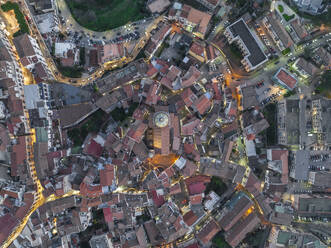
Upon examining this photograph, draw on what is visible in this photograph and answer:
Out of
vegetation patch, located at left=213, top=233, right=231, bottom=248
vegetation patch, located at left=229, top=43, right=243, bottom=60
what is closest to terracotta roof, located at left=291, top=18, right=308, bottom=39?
vegetation patch, located at left=229, top=43, right=243, bottom=60

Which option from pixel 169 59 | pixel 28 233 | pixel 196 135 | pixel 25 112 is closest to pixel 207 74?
pixel 169 59

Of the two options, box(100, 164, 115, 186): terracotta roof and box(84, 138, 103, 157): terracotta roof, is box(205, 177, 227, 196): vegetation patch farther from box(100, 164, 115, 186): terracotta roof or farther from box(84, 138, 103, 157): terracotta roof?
box(84, 138, 103, 157): terracotta roof

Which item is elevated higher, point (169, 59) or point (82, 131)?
point (169, 59)

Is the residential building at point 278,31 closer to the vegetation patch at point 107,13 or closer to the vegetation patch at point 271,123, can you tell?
the vegetation patch at point 271,123

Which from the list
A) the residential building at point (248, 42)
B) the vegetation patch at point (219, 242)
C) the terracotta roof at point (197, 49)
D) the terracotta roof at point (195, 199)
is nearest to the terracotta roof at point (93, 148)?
the terracotta roof at point (195, 199)

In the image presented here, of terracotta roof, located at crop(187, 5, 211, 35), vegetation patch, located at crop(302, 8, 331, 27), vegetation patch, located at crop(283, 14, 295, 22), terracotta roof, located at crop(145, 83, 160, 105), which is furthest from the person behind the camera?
vegetation patch, located at crop(283, 14, 295, 22)

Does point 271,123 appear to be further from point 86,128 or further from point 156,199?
point 86,128

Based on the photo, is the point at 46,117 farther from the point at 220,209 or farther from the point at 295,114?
the point at 295,114

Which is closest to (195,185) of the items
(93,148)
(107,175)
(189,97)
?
(107,175)
